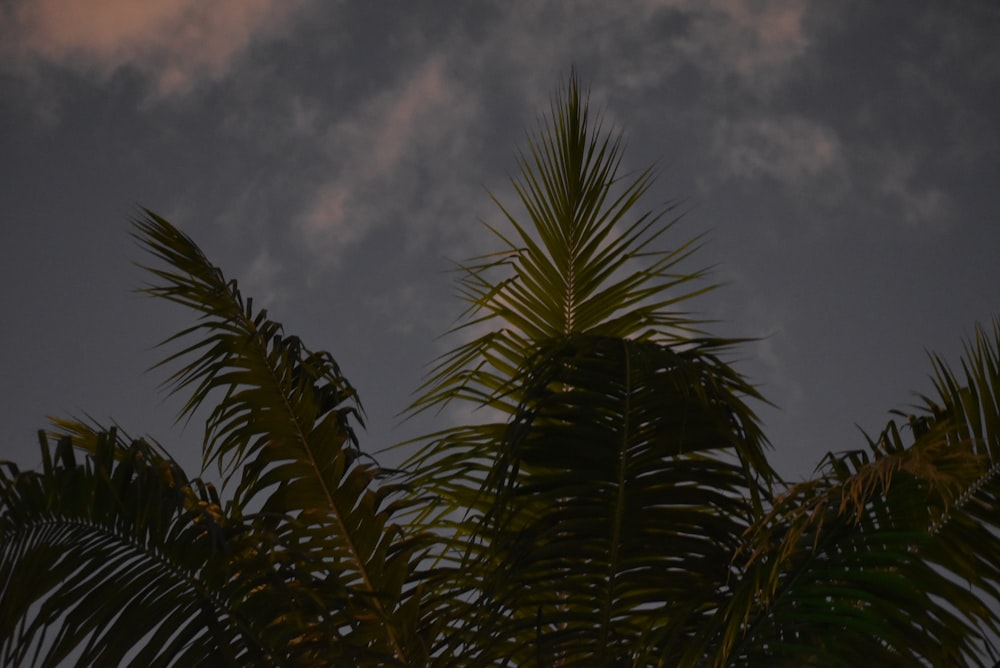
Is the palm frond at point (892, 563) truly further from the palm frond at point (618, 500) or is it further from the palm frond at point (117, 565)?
the palm frond at point (117, 565)

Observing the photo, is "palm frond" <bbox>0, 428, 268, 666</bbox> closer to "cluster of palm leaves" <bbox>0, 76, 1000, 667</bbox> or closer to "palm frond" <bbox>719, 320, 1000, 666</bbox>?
"cluster of palm leaves" <bbox>0, 76, 1000, 667</bbox>

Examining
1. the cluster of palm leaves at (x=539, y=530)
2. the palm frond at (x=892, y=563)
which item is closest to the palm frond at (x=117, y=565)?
the cluster of palm leaves at (x=539, y=530)

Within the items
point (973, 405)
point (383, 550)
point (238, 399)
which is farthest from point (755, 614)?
point (238, 399)

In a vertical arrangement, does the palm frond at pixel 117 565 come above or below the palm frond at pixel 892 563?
above

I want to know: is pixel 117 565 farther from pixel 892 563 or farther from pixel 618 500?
pixel 892 563

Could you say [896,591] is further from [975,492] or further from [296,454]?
[296,454]

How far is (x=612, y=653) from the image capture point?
400 centimetres

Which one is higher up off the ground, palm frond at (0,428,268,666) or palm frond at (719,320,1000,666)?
palm frond at (0,428,268,666)

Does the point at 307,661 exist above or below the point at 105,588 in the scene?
below

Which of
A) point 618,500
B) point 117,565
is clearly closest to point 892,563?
point 618,500

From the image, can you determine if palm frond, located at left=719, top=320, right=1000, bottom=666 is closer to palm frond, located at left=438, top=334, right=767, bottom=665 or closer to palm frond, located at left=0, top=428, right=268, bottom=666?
palm frond, located at left=438, top=334, right=767, bottom=665

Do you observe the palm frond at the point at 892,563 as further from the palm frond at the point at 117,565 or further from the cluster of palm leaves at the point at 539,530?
the palm frond at the point at 117,565

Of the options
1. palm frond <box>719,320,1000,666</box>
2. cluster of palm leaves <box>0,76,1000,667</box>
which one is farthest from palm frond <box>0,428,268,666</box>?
palm frond <box>719,320,1000,666</box>

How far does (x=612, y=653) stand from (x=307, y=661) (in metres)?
1.04
